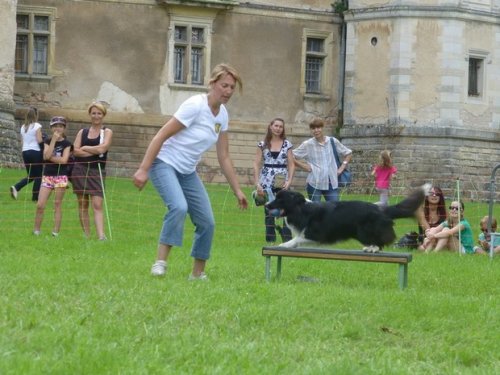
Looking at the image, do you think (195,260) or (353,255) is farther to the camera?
(195,260)

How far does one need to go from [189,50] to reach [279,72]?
9.68ft

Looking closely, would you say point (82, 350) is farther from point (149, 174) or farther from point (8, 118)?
point (8, 118)

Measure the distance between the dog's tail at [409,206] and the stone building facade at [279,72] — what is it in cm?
2509

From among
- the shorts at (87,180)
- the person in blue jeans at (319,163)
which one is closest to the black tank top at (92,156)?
the shorts at (87,180)

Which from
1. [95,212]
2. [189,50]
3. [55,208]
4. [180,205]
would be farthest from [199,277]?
[189,50]

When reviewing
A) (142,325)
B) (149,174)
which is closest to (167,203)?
(149,174)

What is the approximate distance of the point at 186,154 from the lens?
1283 cm

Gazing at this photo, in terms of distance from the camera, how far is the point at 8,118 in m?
37.4

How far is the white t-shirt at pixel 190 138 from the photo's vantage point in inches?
503

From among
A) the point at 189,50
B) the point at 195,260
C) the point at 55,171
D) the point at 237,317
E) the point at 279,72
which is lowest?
the point at 237,317

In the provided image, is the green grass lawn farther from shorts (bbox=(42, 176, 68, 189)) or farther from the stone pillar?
the stone pillar

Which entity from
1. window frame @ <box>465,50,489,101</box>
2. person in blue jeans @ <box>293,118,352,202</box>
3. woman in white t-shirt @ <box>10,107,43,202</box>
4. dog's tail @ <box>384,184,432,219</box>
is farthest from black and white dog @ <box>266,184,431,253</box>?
window frame @ <box>465,50,489,101</box>

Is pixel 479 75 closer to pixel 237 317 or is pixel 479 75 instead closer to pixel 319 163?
pixel 319 163

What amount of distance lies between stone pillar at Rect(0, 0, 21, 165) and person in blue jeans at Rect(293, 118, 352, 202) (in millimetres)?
17004
